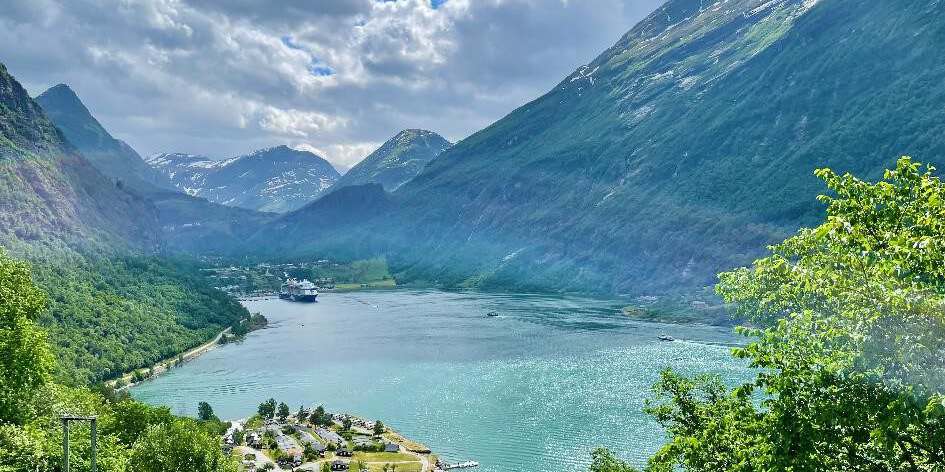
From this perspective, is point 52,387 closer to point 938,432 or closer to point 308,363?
point 938,432

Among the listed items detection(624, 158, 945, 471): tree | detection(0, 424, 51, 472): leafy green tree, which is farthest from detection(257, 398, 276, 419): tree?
detection(624, 158, 945, 471): tree

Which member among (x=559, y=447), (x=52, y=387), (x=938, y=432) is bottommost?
(x=559, y=447)

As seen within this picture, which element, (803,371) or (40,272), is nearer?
(803,371)

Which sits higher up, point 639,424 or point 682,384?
point 682,384

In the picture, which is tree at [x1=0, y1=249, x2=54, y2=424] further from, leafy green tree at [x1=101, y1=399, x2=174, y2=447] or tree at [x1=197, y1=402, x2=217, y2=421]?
tree at [x1=197, y1=402, x2=217, y2=421]

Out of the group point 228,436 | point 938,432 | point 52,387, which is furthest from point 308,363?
point 938,432

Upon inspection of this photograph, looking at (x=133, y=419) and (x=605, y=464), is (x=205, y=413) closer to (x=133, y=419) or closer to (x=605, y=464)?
(x=133, y=419)
